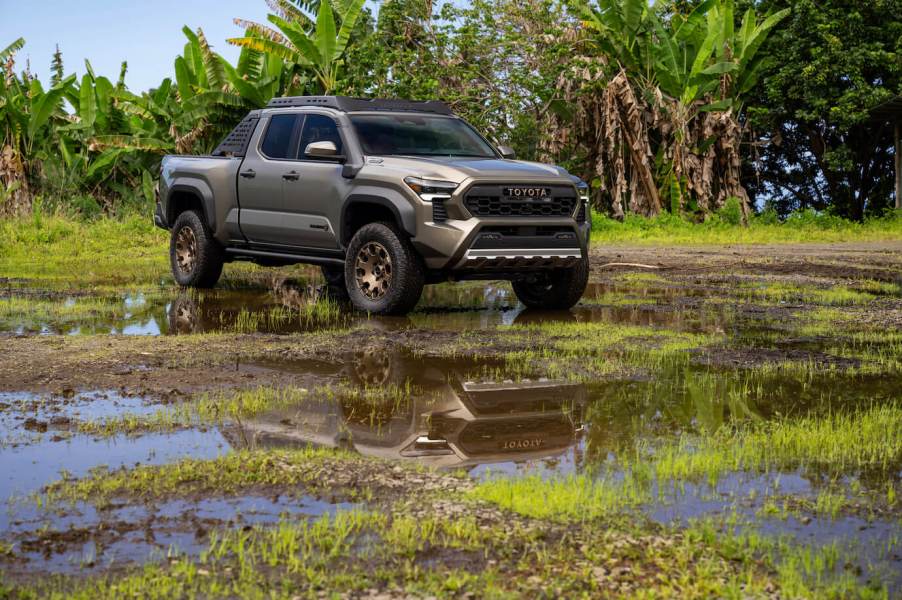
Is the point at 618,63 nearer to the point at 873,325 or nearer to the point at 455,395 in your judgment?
the point at 873,325

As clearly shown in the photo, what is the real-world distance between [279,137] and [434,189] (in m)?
2.71

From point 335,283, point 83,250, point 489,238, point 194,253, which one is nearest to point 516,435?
point 489,238

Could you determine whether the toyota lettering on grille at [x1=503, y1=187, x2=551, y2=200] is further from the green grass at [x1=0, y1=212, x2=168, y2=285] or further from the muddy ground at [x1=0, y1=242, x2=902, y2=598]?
the green grass at [x1=0, y1=212, x2=168, y2=285]

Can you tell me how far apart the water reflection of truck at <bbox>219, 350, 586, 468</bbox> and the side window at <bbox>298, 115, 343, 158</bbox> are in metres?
4.80

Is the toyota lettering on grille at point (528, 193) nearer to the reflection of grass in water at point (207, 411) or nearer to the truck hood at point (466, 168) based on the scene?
Answer: the truck hood at point (466, 168)

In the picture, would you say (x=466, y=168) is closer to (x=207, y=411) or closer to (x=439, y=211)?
(x=439, y=211)

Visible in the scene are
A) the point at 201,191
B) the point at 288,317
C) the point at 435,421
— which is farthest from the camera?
the point at 201,191

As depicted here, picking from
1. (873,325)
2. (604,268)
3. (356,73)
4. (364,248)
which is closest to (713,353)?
(873,325)

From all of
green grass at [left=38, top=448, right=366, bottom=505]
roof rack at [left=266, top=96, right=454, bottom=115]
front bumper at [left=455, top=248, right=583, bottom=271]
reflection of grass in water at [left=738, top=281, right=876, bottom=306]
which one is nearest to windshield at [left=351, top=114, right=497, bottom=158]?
roof rack at [left=266, top=96, right=454, bottom=115]

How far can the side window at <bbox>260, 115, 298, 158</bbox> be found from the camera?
44.3 ft

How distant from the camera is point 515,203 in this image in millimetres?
11945

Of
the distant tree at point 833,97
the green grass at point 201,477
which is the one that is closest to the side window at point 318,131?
the green grass at point 201,477

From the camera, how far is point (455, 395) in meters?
7.92

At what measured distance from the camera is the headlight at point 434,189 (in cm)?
1164
